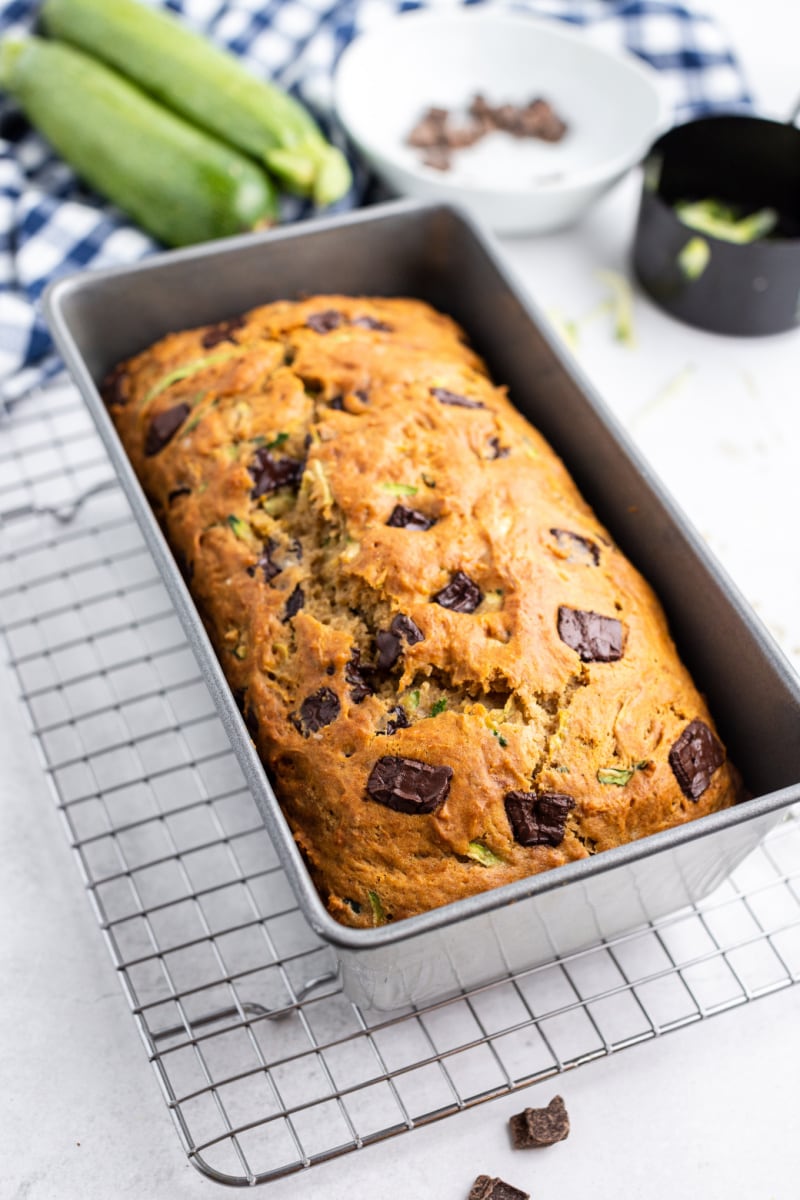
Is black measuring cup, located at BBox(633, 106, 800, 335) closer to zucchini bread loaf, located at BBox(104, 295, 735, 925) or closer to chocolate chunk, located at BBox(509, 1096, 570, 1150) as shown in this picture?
zucchini bread loaf, located at BBox(104, 295, 735, 925)

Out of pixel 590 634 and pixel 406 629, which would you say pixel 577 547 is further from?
pixel 406 629

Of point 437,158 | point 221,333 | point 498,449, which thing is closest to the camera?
point 498,449

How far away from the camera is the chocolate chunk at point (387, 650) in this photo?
158cm

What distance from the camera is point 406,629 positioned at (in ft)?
5.19

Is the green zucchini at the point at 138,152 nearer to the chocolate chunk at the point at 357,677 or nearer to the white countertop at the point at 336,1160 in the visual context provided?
the white countertop at the point at 336,1160

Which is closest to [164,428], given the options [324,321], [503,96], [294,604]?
[324,321]

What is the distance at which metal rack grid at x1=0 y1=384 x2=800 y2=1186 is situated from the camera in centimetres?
154

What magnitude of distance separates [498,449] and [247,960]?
2.96ft

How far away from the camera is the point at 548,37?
2.91 metres

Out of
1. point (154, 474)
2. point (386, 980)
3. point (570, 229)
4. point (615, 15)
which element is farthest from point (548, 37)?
point (386, 980)

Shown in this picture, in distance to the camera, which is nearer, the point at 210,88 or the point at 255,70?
the point at 210,88

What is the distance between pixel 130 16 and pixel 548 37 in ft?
3.48

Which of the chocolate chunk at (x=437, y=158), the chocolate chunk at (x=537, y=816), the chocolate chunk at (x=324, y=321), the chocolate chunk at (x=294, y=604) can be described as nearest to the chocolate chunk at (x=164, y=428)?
the chocolate chunk at (x=324, y=321)

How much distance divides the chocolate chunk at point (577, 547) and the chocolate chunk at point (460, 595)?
0.17 m
